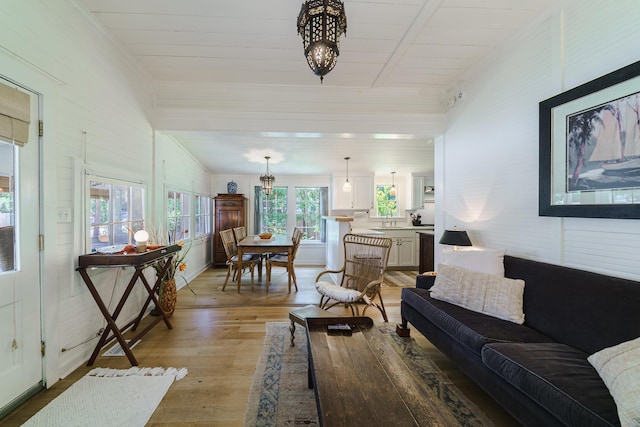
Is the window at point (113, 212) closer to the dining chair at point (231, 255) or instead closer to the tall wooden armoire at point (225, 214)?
the dining chair at point (231, 255)

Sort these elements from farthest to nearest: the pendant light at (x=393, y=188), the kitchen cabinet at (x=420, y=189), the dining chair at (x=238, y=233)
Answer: the pendant light at (x=393, y=188), the kitchen cabinet at (x=420, y=189), the dining chair at (x=238, y=233)

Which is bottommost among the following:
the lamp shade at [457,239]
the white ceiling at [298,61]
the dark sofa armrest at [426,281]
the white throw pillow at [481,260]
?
the dark sofa armrest at [426,281]

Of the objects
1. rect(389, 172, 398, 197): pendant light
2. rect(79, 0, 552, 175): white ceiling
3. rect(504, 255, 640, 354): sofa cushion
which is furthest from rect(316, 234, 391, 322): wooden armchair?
rect(389, 172, 398, 197): pendant light

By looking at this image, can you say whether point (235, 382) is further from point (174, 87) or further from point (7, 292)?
point (174, 87)

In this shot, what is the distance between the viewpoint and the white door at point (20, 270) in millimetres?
1688

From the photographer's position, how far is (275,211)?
655 cm

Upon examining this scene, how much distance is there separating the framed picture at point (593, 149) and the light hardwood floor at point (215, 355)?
150 centimetres

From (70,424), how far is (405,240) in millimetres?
5412

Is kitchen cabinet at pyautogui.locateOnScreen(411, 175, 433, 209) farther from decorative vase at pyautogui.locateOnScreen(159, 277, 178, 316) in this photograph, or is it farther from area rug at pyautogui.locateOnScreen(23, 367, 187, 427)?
area rug at pyautogui.locateOnScreen(23, 367, 187, 427)

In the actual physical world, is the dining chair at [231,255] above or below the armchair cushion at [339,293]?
above

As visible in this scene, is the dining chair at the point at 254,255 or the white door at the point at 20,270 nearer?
the white door at the point at 20,270

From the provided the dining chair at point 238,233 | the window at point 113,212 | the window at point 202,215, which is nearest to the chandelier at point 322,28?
the window at point 113,212

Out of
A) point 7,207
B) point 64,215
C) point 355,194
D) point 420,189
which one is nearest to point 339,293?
point 64,215

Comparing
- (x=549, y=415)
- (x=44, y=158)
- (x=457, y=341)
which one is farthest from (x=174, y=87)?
(x=549, y=415)
